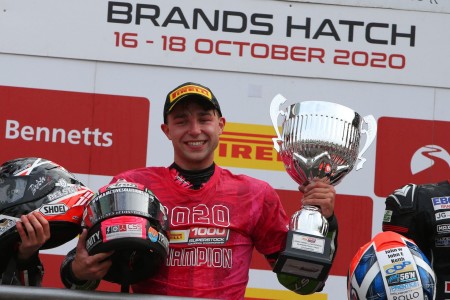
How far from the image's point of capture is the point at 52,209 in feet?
10.0

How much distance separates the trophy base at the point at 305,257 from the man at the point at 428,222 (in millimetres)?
719

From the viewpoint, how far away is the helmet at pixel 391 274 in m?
2.78

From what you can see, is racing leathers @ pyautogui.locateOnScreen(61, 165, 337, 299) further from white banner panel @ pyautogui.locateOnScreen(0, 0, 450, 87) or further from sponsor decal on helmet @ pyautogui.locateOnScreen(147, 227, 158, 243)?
white banner panel @ pyautogui.locateOnScreen(0, 0, 450, 87)

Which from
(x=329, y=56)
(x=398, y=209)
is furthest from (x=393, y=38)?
(x=398, y=209)

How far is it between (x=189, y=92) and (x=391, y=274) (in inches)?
34.9

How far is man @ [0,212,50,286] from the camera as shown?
2996mm

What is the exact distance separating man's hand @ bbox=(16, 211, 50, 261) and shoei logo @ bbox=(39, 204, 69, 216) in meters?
0.03

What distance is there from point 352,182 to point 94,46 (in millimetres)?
1347

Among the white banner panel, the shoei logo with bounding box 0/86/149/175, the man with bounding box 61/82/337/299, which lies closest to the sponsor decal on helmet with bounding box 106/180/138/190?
the man with bounding box 61/82/337/299

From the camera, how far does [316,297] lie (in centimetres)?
494

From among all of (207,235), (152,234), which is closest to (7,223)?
(152,234)

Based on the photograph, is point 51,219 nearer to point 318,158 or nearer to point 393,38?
point 318,158

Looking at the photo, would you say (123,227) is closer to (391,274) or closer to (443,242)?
(391,274)

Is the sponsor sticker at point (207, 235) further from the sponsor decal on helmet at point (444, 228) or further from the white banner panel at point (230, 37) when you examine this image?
the white banner panel at point (230, 37)
